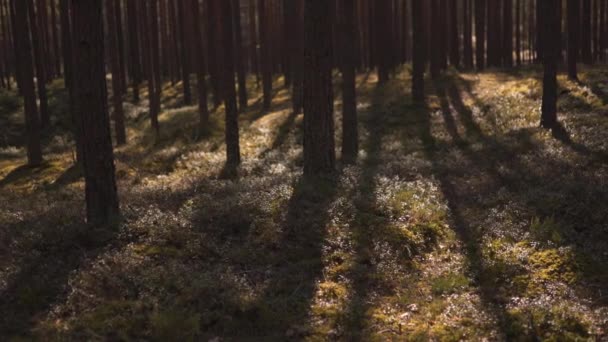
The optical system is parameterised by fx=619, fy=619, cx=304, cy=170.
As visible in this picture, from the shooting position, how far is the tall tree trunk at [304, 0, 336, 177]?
15.8 m

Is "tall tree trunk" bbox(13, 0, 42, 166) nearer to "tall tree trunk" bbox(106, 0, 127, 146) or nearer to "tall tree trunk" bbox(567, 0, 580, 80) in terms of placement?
"tall tree trunk" bbox(106, 0, 127, 146)

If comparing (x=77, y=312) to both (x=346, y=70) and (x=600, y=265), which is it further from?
(x=346, y=70)

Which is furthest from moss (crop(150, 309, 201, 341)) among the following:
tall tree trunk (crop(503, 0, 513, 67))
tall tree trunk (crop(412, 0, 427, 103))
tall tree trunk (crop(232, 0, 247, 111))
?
tall tree trunk (crop(503, 0, 513, 67))

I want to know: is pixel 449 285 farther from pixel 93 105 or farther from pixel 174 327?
pixel 93 105

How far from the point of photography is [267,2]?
49.2 m

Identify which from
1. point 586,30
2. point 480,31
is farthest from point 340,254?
point 480,31

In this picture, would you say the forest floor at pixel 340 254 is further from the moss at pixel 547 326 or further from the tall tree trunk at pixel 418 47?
the tall tree trunk at pixel 418 47

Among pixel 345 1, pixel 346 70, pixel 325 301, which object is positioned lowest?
pixel 325 301

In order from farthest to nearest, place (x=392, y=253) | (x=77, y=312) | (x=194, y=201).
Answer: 1. (x=194, y=201)
2. (x=392, y=253)
3. (x=77, y=312)

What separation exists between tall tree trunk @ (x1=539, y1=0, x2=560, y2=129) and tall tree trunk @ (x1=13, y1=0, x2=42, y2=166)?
1764cm

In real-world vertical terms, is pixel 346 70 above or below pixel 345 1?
below

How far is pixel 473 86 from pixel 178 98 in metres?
21.9

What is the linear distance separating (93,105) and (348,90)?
1008 centimetres

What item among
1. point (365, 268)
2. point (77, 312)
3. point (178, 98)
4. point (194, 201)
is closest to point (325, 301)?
point (365, 268)
